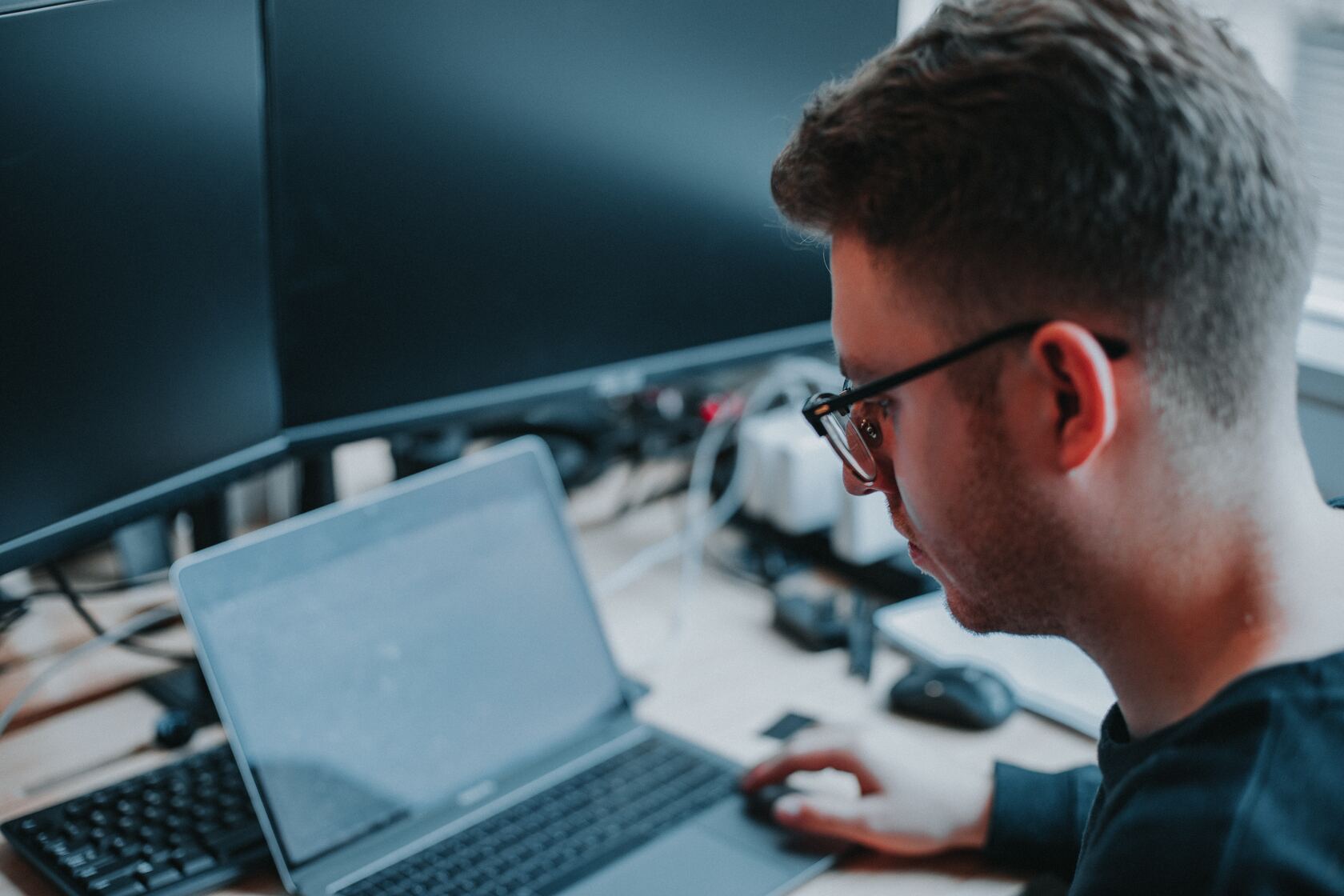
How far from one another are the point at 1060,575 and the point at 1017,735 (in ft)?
1.40

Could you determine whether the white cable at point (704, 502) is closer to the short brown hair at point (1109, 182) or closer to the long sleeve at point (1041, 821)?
the long sleeve at point (1041, 821)

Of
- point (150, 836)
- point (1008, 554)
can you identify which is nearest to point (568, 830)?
point (150, 836)

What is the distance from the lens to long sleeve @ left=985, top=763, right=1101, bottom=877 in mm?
972

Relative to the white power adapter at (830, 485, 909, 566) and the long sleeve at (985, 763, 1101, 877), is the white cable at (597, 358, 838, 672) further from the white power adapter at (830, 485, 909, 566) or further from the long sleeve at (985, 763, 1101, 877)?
the long sleeve at (985, 763, 1101, 877)

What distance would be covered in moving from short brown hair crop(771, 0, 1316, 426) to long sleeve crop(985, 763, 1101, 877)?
1.25 ft

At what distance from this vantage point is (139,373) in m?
0.99

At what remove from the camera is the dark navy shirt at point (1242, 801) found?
2.09 ft

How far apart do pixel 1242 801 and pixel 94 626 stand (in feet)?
3.04

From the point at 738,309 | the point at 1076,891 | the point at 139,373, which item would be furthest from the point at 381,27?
the point at 1076,891

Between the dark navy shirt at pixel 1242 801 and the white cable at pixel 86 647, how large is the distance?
2.75 ft

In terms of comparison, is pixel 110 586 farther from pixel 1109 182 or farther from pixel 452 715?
pixel 1109 182

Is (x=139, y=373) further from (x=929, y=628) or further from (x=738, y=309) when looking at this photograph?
(x=929, y=628)

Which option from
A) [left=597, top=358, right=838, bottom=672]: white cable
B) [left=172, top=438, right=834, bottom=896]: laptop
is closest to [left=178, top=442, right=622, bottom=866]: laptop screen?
[left=172, top=438, right=834, bottom=896]: laptop

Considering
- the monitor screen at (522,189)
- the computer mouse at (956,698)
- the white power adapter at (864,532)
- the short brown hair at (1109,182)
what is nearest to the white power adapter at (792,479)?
the white power adapter at (864,532)
